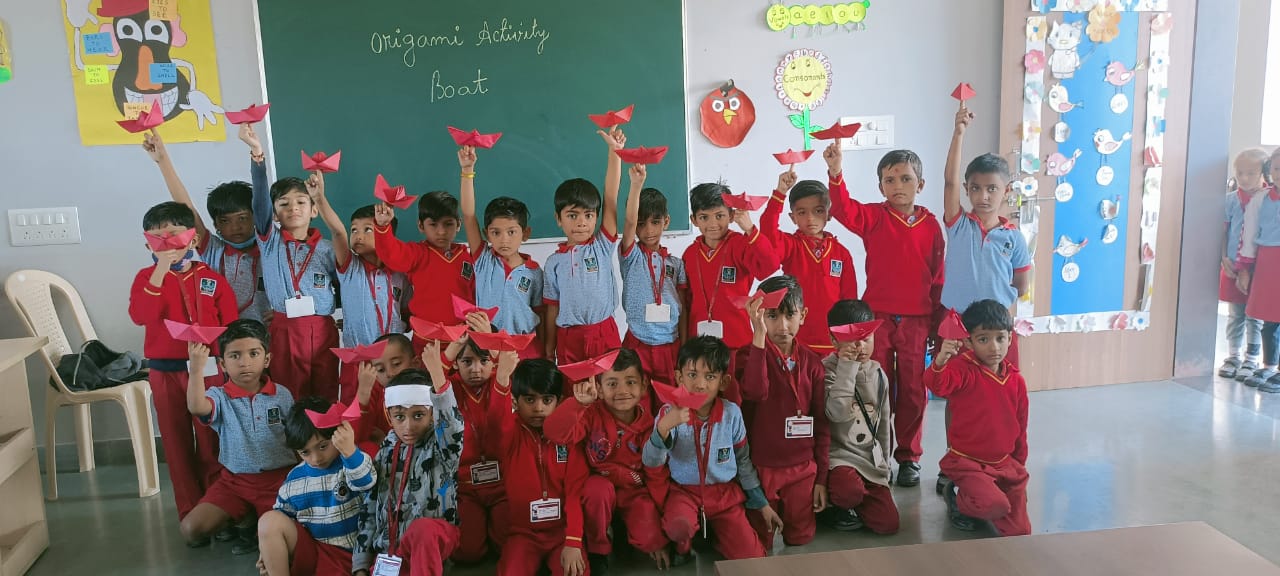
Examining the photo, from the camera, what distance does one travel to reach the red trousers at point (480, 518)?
262cm

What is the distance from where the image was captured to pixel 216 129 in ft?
11.8

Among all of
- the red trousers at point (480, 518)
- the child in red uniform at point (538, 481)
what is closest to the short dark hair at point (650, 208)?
the child in red uniform at point (538, 481)

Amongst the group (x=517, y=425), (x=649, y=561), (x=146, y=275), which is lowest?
(x=649, y=561)

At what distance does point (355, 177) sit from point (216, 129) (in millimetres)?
633

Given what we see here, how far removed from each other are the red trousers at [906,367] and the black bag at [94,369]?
309 centimetres

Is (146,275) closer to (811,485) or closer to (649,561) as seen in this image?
(649,561)

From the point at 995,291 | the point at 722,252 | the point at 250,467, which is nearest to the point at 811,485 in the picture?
the point at 722,252

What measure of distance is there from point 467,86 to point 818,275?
1.78 meters

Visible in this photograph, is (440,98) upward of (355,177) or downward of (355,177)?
upward

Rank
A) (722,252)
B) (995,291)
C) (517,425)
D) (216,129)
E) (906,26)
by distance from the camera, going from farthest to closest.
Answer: (906,26) → (216,129) → (995,291) → (722,252) → (517,425)

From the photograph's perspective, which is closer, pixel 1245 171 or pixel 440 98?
pixel 440 98

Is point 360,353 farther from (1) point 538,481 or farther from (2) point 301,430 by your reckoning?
(1) point 538,481

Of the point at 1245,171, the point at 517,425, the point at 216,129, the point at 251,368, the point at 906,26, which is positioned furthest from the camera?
the point at 1245,171

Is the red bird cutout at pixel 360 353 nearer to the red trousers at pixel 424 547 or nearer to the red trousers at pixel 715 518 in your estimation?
the red trousers at pixel 424 547
